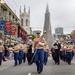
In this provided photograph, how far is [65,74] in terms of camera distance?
15.3m

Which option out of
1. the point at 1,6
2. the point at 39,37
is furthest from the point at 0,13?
the point at 39,37

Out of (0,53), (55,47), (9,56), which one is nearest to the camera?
(0,53)

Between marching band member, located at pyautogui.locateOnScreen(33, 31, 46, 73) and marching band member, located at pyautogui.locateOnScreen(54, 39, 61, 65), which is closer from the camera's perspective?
marching band member, located at pyautogui.locateOnScreen(33, 31, 46, 73)

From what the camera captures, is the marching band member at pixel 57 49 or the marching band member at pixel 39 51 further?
the marching band member at pixel 57 49

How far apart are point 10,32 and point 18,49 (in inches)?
1123

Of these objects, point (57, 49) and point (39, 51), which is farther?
point (57, 49)

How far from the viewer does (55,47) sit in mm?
25578

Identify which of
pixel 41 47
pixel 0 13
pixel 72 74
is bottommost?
pixel 72 74

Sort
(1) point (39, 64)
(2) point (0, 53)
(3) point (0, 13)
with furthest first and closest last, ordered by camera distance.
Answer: (3) point (0, 13), (2) point (0, 53), (1) point (39, 64)

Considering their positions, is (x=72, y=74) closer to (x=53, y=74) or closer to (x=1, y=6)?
(x=53, y=74)

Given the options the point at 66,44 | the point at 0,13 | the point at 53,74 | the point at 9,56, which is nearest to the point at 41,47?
the point at 53,74

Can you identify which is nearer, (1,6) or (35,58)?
(35,58)

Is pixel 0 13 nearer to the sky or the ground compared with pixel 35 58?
nearer to the sky

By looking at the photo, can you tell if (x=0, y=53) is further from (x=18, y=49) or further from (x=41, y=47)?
(x=41, y=47)
